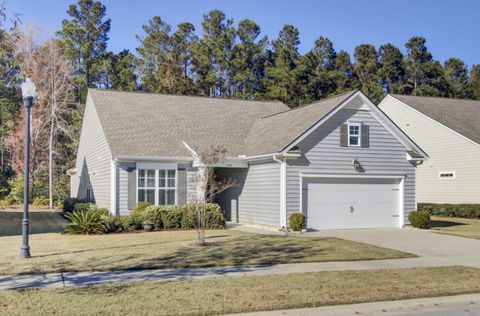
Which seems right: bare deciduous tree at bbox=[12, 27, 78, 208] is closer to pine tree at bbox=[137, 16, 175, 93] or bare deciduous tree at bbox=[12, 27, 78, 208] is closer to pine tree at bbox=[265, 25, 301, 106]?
pine tree at bbox=[137, 16, 175, 93]

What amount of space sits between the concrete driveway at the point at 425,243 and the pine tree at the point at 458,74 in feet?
137

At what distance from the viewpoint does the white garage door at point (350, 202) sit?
2070cm

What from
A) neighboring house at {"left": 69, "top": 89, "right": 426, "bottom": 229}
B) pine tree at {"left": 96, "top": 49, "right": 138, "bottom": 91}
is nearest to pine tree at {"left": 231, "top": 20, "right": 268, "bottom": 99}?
pine tree at {"left": 96, "top": 49, "right": 138, "bottom": 91}

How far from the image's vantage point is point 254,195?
22375 mm

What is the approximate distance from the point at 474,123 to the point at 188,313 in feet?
93.9

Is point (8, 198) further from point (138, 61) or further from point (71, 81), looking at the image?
point (138, 61)

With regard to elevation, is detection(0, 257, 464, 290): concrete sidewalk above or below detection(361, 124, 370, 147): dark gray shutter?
below

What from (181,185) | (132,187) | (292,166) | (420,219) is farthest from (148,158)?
(420,219)

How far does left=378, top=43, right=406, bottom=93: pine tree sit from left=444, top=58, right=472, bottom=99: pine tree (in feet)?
22.3

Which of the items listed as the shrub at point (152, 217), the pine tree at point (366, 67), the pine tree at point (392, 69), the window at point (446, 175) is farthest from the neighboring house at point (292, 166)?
the pine tree at point (392, 69)

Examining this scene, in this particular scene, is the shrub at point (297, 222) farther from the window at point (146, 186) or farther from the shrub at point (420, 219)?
the window at point (146, 186)

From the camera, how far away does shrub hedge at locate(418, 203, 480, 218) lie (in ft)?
91.5

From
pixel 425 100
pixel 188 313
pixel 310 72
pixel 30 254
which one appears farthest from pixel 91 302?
pixel 310 72

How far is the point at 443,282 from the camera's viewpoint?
406 inches
